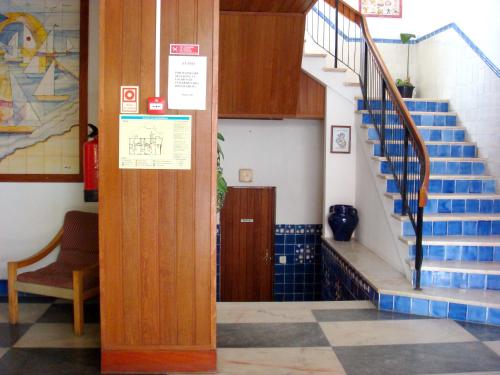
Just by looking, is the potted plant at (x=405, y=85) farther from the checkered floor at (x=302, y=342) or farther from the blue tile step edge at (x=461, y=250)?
the checkered floor at (x=302, y=342)

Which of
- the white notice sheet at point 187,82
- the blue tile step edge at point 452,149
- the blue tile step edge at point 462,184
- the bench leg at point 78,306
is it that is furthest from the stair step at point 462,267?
the bench leg at point 78,306

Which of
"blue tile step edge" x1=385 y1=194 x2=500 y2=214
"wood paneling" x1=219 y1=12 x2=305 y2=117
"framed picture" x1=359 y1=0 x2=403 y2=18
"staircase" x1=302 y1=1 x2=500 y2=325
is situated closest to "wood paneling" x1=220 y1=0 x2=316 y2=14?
"wood paneling" x1=219 y1=12 x2=305 y2=117

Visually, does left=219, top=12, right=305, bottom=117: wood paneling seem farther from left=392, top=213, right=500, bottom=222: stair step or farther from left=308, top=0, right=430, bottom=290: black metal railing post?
left=392, top=213, right=500, bottom=222: stair step

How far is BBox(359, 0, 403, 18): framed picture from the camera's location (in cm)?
773

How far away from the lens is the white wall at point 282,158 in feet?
22.3

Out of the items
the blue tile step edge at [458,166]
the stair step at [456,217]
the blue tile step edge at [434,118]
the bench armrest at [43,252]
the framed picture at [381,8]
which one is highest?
the framed picture at [381,8]

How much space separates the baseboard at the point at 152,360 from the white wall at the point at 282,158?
13.3ft

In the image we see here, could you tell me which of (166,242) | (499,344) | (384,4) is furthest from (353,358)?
(384,4)

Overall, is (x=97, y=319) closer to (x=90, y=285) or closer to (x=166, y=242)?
(x=90, y=285)

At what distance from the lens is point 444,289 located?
4.21 meters

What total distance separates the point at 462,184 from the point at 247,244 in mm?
2800

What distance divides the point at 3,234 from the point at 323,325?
120 inches

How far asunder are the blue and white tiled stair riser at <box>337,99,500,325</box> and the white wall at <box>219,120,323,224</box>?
985 millimetres

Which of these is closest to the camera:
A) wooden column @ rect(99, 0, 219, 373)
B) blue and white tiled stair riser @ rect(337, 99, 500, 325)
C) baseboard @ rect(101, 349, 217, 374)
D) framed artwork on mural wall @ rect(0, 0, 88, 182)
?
wooden column @ rect(99, 0, 219, 373)
